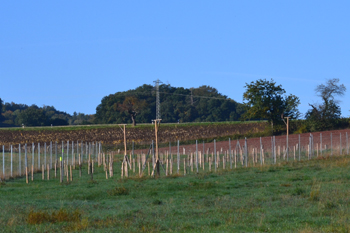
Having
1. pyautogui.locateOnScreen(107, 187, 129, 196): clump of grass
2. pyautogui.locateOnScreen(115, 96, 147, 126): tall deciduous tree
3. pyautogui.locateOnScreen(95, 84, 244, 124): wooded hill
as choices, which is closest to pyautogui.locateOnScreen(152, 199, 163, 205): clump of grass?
pyautogui.locateOnScreen(107, 187, 129, 196): clump of grass

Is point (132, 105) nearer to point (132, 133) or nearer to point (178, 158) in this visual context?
point (132, 133)

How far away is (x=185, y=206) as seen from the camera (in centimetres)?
1202

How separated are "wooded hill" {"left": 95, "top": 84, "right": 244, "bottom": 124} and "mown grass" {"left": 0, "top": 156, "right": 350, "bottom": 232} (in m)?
63.0

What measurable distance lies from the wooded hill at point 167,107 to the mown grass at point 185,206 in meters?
63.0

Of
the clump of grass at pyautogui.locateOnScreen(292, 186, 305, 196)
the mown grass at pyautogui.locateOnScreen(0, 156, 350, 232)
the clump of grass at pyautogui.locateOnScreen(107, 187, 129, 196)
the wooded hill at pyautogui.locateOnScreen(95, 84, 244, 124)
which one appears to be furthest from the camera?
the wooded hill at pyautogui.locateOnScreen(95, 84, 244, 124)

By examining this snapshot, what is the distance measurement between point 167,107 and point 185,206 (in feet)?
250

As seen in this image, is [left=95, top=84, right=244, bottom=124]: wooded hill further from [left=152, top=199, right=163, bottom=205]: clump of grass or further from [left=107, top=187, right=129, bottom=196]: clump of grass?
[left=152, top=199, right=163, bottom=205]: clump of grass

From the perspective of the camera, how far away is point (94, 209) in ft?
39.4

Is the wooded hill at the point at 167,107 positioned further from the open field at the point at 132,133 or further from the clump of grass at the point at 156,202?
the clump of grass at the point at 156,202

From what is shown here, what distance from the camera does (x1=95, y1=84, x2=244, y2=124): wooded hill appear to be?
8288cm

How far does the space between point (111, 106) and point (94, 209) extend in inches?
2847

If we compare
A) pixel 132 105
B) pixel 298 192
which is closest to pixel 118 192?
pixel 298 192

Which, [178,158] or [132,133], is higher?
[132,133]

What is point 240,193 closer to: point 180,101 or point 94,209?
point 94,209
